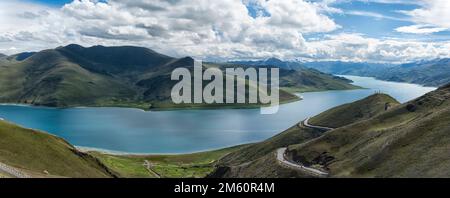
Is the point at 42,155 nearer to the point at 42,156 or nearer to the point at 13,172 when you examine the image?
the point at 42,156

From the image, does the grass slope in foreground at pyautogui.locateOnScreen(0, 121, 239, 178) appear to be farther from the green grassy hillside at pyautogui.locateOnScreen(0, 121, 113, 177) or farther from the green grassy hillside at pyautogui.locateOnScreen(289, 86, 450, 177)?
the green grassy hillside at pyautogui.locateOnScreen(289, 86, 450, 177)

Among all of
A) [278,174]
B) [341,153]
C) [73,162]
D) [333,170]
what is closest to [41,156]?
[73,162]

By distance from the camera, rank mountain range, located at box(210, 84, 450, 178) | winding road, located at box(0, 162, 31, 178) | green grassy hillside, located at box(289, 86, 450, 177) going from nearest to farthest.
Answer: winding road, located at box(0, 162, 31, 178) → green grassy hillside, located at box(289, 86, 450, 177) → mountain range, located at box(210, 84, 450, 178)

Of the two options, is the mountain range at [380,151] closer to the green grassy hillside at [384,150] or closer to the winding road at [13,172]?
the green grassy hillside at [384,150]

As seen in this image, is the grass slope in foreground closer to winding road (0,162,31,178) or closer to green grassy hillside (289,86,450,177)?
winding road (0,162,31,178)

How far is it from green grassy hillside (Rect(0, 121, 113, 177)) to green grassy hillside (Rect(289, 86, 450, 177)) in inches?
2548

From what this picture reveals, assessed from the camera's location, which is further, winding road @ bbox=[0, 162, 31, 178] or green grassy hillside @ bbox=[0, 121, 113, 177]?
green grassy hillside @ bbox=[0, 121, 113, 177]

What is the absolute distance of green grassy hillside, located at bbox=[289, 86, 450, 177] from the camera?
89.2m

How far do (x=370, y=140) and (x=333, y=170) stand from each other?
79.1 feet

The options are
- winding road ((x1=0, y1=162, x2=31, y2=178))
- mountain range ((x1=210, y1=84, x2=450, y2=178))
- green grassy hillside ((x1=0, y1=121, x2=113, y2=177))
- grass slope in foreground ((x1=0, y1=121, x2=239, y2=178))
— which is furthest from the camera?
green grassy hillside ((x1=0, y1=121, x2=113, y2=177))

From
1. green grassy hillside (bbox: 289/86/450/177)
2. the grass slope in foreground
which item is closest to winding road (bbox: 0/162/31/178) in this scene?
the grass slope in foreground

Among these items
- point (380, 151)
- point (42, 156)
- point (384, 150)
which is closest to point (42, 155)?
point (42, 156)

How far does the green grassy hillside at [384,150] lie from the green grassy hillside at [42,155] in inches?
2548

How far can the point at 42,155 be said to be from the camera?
11238 centimetres
